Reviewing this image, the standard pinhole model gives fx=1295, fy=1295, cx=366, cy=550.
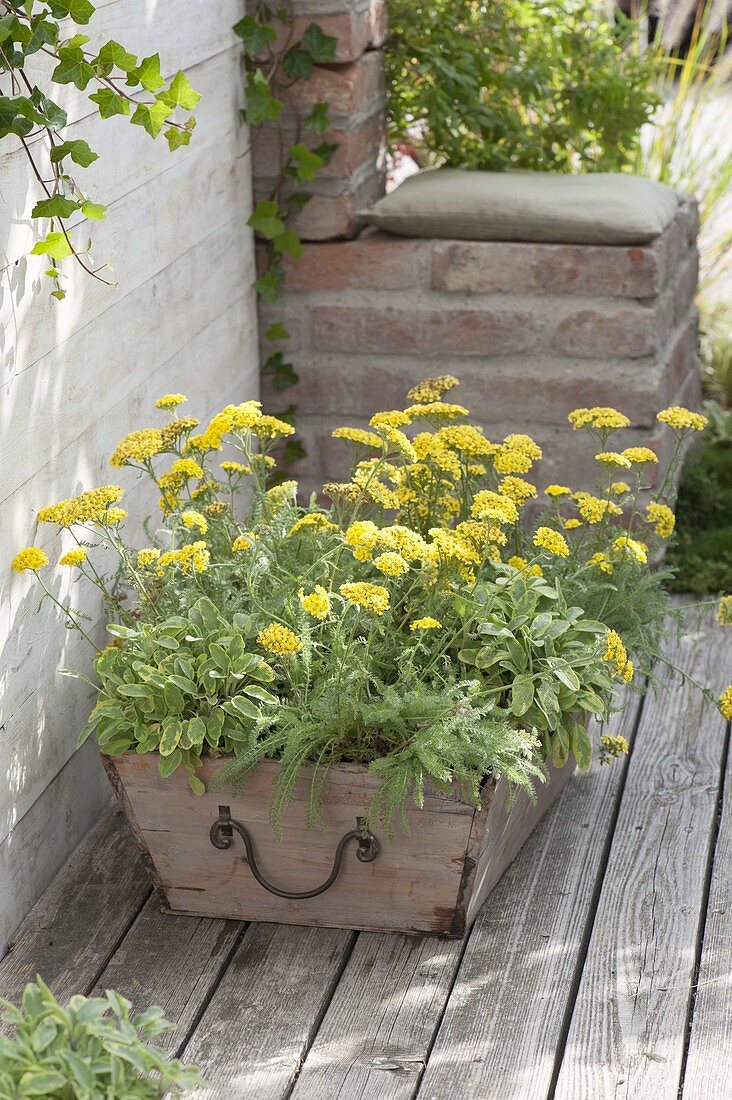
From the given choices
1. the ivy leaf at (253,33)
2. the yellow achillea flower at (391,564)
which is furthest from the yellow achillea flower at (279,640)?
the ivy leaf at (253,33)

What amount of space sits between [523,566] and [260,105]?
123 centimetres

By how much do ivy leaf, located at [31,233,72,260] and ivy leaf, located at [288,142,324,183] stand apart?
3.47 ft

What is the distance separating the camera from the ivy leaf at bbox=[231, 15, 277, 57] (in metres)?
2.66

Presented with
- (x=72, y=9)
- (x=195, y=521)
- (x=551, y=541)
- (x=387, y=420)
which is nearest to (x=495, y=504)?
(x=551, y=541)

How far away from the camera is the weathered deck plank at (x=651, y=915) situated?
1.74 m

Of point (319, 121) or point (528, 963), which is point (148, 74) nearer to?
point (319, 121)

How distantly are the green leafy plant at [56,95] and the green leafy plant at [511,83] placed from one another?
4.05 feet

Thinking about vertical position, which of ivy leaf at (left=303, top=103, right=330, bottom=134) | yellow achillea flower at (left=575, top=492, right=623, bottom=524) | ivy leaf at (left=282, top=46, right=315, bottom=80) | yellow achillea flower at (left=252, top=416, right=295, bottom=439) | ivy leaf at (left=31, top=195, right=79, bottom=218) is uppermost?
ivy leaf at (left=31, top=195, right=79, bottom=218)

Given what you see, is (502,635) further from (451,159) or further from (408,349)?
(451,159)

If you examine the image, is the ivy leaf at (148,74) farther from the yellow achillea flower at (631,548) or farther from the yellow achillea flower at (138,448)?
the yellow achillea flower at (631,548)

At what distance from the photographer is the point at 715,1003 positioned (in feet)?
6.06

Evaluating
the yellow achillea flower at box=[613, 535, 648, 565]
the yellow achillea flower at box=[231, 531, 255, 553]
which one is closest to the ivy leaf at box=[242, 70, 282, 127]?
the yellow achillea flower at box=[231, 531, 255, 553]

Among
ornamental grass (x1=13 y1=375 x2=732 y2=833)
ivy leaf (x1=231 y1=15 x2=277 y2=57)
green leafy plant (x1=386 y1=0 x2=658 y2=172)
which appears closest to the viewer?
ornamental grass (x1=13 y1=375 x2=732 y2=833)

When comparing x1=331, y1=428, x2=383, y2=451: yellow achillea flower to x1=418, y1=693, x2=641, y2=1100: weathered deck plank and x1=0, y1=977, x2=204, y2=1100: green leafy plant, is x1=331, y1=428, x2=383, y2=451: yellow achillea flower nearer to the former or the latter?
x1=418, y1=693, x2=641, y2=1100: weathered deck plank
